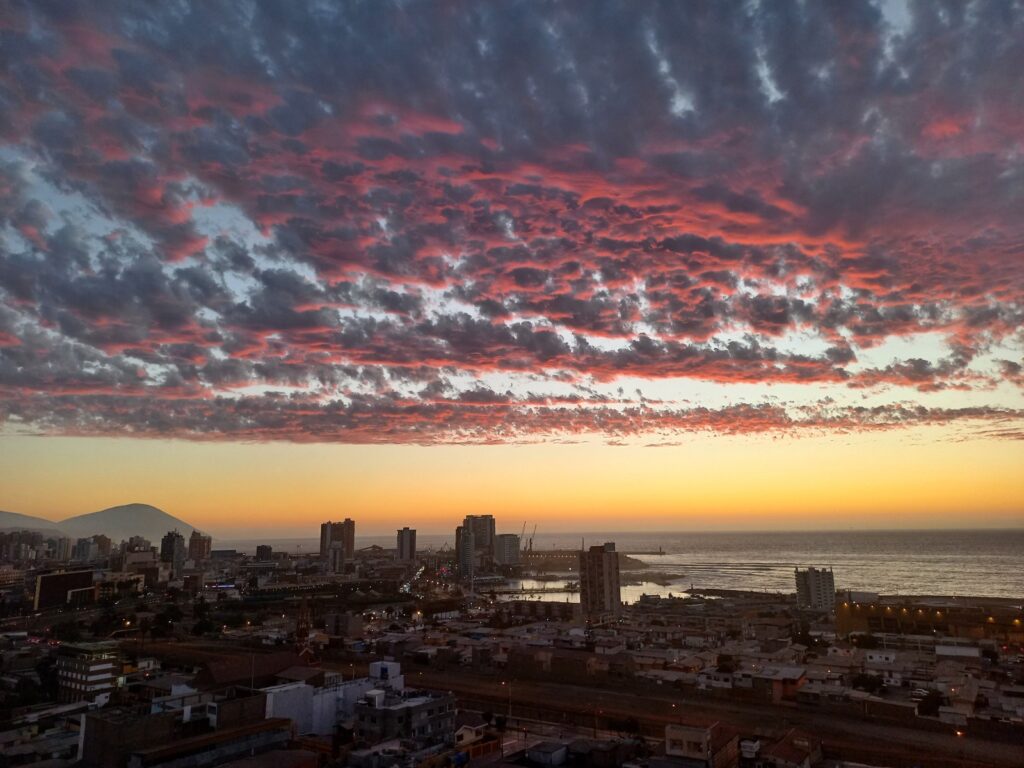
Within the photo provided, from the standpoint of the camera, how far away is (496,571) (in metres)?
97.4

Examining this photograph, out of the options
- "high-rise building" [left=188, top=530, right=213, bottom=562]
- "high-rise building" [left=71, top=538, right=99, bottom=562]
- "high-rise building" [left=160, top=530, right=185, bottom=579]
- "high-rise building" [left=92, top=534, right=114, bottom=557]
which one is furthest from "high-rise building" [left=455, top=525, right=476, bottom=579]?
"high-rise building" [left=92, top=534, right=114, bottom=557]

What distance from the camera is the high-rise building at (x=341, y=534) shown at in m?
112

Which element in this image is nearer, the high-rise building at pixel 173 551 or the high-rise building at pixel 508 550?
the high-rise building at pixel 173 551

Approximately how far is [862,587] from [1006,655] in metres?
36.5

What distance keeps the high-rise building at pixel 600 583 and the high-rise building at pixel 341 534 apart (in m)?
74.7

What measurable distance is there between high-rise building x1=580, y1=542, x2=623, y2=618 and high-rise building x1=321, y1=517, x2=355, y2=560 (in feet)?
245

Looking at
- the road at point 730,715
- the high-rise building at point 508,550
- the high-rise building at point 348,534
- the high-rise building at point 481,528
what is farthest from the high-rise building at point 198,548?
the road at point 730,715

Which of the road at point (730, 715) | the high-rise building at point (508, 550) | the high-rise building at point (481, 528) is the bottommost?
the high-rise building at point (508, 550)

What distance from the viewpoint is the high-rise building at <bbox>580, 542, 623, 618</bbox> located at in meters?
43.2

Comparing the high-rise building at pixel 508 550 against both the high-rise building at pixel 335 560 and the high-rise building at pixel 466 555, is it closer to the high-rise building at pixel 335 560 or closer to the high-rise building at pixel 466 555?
the high-rise building at pixel 466 555

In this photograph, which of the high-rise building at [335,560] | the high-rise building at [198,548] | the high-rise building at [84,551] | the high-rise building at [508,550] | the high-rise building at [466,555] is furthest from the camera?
the high-rise building at [508,550]

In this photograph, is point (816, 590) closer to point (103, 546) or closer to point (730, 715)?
point (730, 715)

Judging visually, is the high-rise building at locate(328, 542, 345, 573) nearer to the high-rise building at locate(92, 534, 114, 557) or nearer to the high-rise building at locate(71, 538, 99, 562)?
the high-rise building at locate(71, 538, 99, 562)

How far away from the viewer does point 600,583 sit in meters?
43.2
